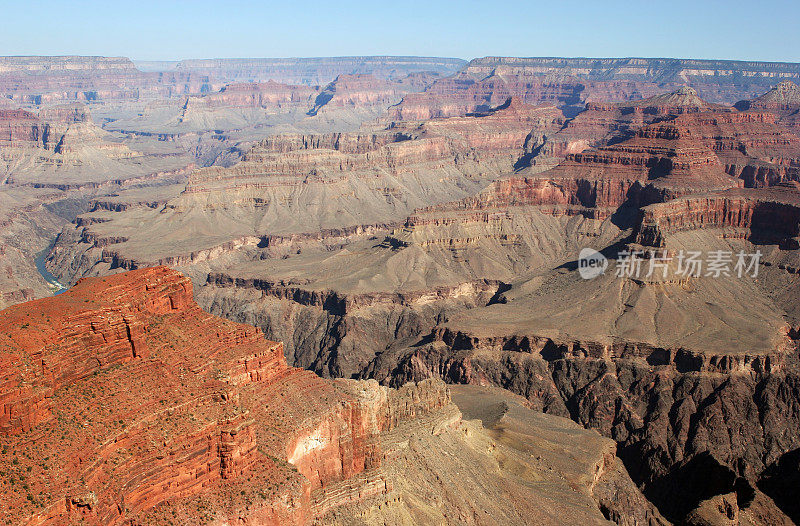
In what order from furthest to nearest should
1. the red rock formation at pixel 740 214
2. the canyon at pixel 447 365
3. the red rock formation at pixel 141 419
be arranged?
the red rock formation at pixel 740 214 < the canyon at pixel 447 365 < the red rock formation at pixel 141 419

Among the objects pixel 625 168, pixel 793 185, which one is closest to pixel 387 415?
A: pixel 793 185

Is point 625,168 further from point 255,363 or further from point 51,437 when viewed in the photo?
point 51,437
